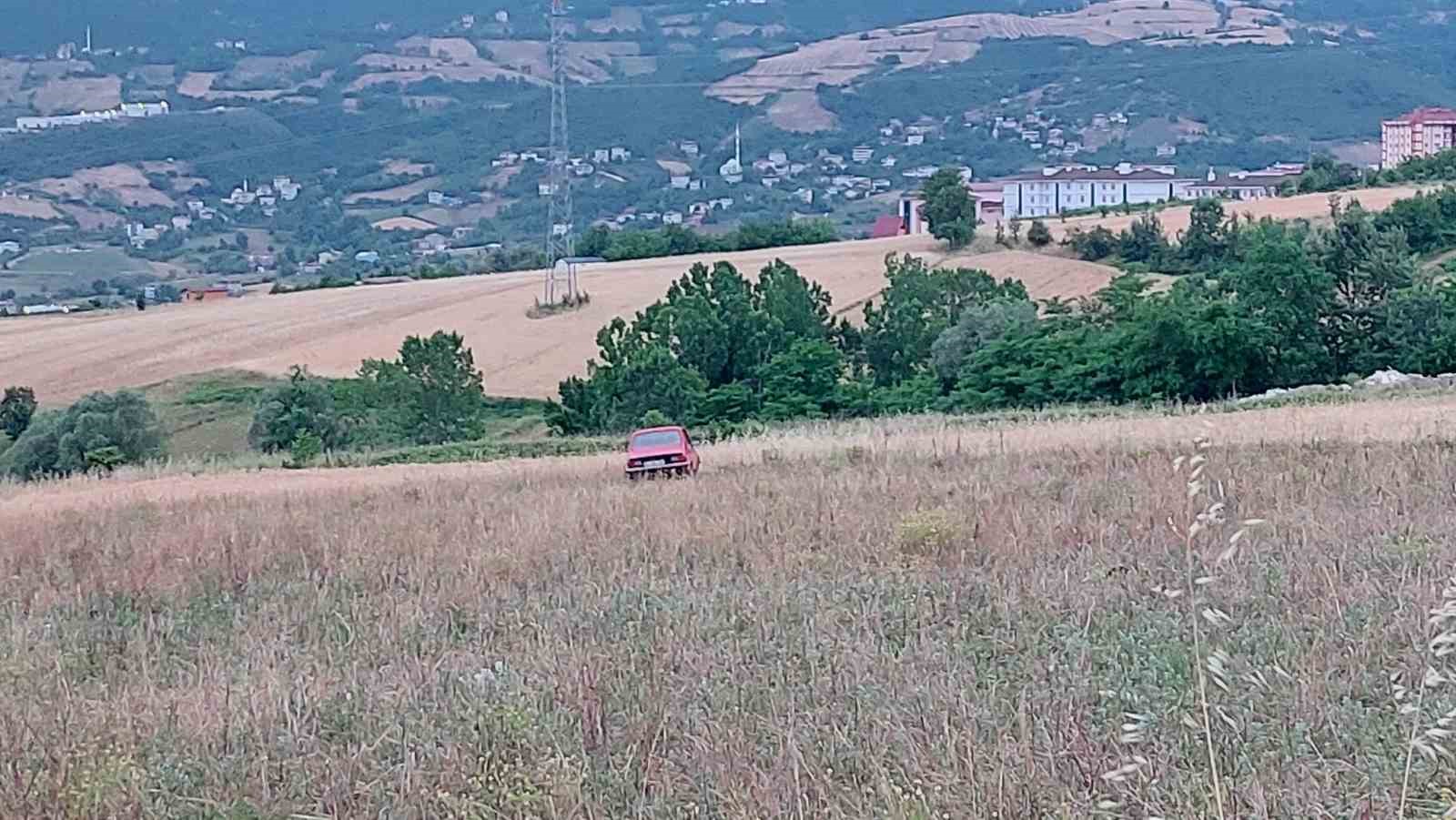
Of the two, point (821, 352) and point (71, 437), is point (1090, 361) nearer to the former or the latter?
point (821, 352)

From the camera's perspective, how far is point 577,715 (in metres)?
5.52

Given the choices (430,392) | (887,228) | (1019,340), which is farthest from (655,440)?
(887,228)

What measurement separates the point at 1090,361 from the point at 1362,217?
16.0m

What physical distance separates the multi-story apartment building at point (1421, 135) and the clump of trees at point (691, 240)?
143 ft

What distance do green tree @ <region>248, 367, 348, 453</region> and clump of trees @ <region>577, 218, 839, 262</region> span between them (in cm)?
4651

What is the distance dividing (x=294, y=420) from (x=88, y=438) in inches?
221

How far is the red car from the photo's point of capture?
20.2 metres

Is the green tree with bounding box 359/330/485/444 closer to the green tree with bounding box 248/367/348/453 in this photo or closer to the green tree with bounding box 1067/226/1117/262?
the green tree with bounding box 248/367/348/453

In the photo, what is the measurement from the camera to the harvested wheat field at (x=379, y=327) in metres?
60.9

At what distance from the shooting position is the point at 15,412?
174ft

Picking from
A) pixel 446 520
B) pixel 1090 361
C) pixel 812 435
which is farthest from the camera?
pixel 1090 361

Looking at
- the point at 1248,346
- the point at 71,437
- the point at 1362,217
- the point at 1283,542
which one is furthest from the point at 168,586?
the point at 1362,217

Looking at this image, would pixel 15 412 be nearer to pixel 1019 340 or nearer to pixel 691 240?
pixel 1019 340

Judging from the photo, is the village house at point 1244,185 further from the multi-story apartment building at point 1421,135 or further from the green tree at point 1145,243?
the green tree at point 1145,243
